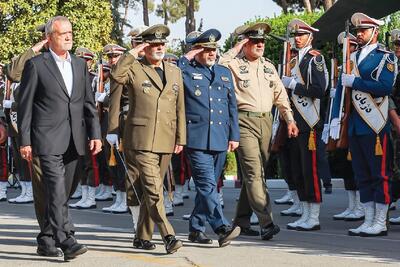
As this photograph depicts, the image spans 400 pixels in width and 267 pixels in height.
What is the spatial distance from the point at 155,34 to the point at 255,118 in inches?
59.5

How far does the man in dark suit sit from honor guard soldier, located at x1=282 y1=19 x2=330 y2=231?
277 cm

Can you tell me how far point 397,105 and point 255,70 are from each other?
198cm

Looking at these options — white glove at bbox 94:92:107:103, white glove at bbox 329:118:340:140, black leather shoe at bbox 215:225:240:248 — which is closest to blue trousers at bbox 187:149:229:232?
black leather shoe at bbox 215:225:240:248

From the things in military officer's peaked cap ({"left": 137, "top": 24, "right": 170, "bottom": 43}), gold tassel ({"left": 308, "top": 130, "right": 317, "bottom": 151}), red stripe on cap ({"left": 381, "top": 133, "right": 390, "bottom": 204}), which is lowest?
red stripe on cap ({"left": 381, "top": 133, "right": 390, "bottom": 204})

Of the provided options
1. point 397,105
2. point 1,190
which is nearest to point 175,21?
point 1,190

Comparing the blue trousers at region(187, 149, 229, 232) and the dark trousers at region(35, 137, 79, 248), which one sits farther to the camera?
the blue trousers at region(187, 149, 229, 232)

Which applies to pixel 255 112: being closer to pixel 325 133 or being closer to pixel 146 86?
pixel 325 133

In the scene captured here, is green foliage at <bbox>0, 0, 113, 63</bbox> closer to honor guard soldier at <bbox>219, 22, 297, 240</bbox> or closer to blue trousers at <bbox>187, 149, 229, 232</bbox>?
honor guard soldier at <bbox>219, 22, 297, 240</bbox>

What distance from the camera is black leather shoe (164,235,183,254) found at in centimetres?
874

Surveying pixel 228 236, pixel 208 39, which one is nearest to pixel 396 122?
pixel 208 39

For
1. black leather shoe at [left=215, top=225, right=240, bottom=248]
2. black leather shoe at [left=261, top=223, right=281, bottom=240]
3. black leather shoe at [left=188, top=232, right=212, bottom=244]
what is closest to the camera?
black leather shoe at [left=215, top=225, right=240, bottom=248]

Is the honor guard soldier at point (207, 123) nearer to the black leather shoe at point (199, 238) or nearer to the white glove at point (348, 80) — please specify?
the black leather shoe at point (199, 238)

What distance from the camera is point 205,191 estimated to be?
939 centimetres

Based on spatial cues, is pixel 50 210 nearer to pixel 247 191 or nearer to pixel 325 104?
pixel 247 191
